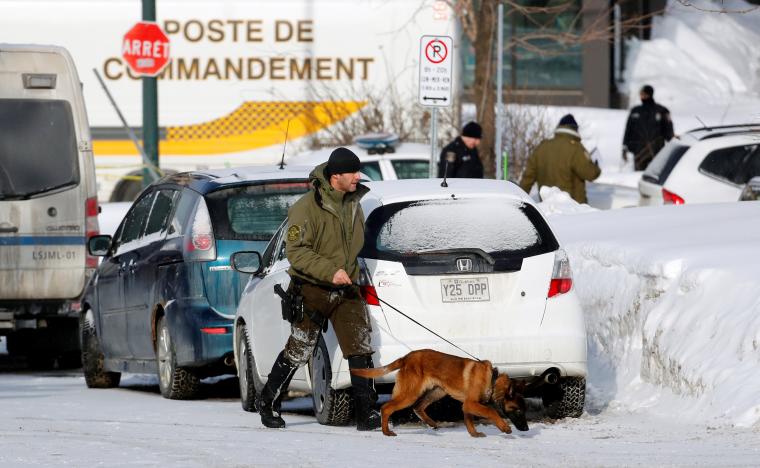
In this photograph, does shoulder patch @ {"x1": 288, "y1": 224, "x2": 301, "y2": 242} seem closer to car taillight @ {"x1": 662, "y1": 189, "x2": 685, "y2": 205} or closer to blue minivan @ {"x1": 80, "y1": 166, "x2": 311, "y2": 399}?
blue minivan @ {"x1": 80, "y1": 166, "x2": 311, "y2": 399}

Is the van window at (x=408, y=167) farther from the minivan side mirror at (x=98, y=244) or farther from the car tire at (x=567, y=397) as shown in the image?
the car tire at (x=567, y=397)

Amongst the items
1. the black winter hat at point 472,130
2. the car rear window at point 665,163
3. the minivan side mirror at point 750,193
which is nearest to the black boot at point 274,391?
the minivan side mirror at point 750,193

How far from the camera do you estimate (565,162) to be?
18.2 meters

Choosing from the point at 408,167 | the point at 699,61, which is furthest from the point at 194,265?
the point at 699,61

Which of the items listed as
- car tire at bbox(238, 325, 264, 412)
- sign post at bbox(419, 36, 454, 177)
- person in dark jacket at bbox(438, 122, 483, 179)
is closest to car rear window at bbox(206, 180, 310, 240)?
car tire at bbox(238, 325, 264, 412)

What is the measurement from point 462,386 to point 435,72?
763cm

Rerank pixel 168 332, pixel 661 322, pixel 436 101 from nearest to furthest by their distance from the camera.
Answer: pixel 661 322 → pixel 168 332 → pixel 436 101

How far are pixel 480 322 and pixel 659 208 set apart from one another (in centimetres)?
576

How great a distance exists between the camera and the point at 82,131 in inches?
583

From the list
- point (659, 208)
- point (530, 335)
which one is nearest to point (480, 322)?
point (530, 335)

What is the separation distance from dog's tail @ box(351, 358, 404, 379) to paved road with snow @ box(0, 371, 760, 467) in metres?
0.31

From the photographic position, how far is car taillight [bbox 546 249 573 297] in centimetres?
962

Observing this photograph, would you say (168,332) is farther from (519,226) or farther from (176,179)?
(519,226)

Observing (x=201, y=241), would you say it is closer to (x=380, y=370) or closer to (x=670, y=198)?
(x=380, y=370)
